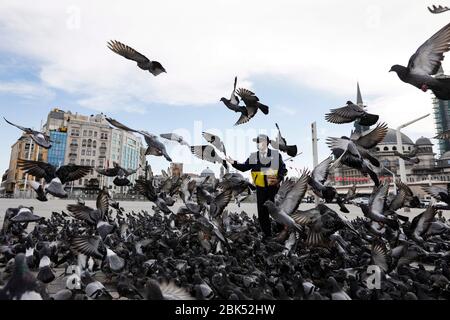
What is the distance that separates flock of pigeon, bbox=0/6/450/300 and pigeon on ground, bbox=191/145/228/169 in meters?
0.02

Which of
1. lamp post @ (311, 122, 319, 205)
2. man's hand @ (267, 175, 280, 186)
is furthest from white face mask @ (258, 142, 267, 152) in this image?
lamp post @ (311, 122, 319, 205)

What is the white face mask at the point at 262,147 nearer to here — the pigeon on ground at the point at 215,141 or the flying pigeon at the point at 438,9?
the pigeon on ground at the point at 215,141

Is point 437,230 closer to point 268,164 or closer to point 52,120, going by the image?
point 268,164

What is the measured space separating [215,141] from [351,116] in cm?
289

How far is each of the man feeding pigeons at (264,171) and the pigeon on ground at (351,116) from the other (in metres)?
1.33

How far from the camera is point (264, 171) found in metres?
5.96

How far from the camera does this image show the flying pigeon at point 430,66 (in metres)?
3.99

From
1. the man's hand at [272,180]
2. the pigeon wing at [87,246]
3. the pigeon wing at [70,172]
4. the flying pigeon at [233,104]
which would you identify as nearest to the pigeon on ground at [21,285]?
the pigeon wing at [87,246]

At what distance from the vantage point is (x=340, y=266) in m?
4.21

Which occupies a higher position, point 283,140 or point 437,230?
point 283,140

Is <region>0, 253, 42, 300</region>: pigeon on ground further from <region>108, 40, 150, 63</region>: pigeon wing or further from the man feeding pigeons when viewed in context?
<region>108, 40, 150, 63</region>: pigeon wing

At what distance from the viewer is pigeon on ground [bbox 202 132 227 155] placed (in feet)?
21.0

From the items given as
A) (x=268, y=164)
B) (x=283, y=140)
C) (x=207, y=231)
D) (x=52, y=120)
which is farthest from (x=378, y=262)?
(x=52, y=120)
